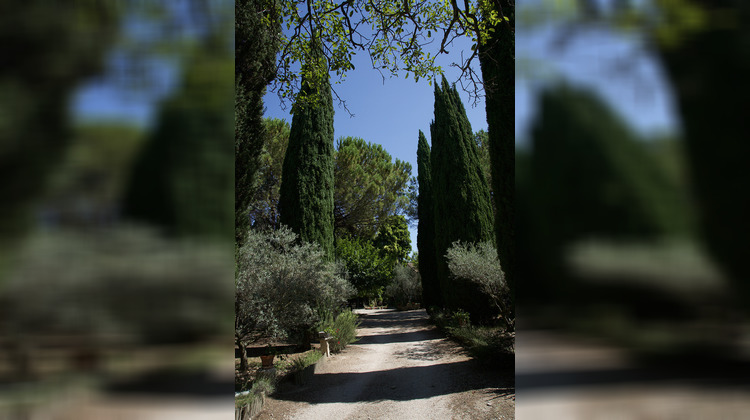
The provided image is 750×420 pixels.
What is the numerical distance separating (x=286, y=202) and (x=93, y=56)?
1289 centimetres

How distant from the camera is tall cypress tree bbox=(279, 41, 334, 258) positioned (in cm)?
1279

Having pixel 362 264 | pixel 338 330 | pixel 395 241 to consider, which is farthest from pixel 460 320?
pixel 395 241

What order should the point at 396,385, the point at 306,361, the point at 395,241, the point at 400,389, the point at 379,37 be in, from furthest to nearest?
the point at 395,241 < the point at 306,361 < the point at 396,385 < the point at 400,389 < the point at 379,37

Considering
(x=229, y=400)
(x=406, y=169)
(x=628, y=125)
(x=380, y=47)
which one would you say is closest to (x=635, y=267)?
(x=628, y=125)

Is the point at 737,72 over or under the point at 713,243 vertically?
over

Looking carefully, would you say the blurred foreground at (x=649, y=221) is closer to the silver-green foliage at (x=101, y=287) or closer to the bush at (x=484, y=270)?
the silver-green foliage at (x=101, y=287)

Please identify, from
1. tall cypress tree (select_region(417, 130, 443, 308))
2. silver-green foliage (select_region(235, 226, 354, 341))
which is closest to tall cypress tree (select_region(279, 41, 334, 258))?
silver-green foliage (select_region(235, 226, 354, 341))

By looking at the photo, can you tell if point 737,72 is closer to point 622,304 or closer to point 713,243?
point 713,243

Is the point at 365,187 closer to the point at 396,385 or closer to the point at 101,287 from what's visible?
the point at 396,385

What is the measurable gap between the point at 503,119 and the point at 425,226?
15470mm

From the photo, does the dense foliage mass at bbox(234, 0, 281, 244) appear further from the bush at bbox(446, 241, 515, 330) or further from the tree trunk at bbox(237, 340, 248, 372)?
the bush at bbox(446, 241, 515, 330)

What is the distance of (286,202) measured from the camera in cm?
1322

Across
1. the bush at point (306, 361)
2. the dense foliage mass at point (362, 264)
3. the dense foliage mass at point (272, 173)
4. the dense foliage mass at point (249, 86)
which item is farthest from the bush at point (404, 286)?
the dense foliage mass at point (249, 86)

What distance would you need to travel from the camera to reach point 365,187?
18.6 metres
